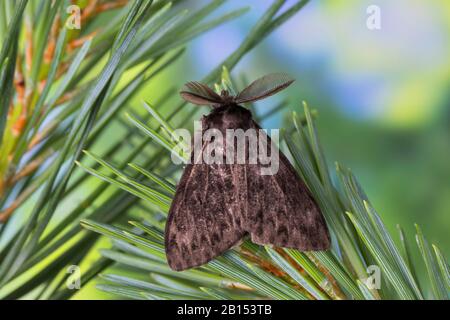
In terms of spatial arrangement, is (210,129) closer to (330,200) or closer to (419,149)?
(330,200)

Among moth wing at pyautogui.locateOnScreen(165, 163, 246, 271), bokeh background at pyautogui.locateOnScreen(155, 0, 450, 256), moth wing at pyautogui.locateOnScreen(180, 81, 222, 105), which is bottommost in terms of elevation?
moth wing at pyautogui.locateOnScreen(165, 163, 246, 271)

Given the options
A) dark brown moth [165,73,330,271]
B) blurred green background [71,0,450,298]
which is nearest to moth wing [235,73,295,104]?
dark brown moth [165,73,330,271]

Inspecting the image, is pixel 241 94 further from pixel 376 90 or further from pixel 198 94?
pixel 376 90

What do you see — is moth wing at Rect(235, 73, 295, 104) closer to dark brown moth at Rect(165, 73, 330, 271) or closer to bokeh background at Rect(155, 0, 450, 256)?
dark brown moth at Rect(165, 73, 330, 271)

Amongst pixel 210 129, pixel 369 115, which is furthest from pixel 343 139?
pixel 210 129

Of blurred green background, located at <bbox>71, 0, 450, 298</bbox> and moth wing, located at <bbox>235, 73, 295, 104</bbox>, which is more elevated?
blurred green background, located at <bbox>71, 0, 450, 298</bbox>

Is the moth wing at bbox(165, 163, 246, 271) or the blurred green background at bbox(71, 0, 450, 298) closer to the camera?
the moth wing at bbox(165, 163, 246, 271)

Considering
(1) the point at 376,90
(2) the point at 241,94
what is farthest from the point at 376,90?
(2) the point at 241,94
